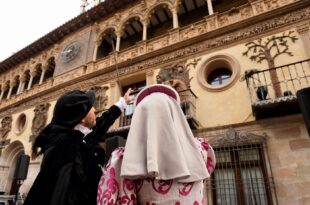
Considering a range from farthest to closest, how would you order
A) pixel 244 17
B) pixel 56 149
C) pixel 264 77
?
1. pixel 244 17
2. pixel 264 77
3. pixel 56 149

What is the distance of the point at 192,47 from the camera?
8.34 meters

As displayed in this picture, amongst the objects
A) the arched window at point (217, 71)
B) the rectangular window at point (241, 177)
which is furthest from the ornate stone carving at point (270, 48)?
the rectangular window at point (241, 177)

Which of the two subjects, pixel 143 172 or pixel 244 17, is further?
pixel 244 17

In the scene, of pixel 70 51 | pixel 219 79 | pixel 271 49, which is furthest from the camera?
pixel 70 51

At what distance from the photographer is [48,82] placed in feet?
41.3

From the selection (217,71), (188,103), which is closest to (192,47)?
(217,71)

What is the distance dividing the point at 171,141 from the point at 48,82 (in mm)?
12859

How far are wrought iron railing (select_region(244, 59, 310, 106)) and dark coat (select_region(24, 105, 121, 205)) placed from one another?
494cm

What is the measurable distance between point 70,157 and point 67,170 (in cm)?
10

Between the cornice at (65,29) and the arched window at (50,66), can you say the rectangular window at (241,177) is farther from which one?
the arched window at (50,66)

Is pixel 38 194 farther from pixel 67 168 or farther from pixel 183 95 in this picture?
pixel 183 95

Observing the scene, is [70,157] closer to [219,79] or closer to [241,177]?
[241,177]

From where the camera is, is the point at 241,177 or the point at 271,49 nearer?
the point at 241,177

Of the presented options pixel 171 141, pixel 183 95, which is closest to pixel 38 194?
pixel 171 141
